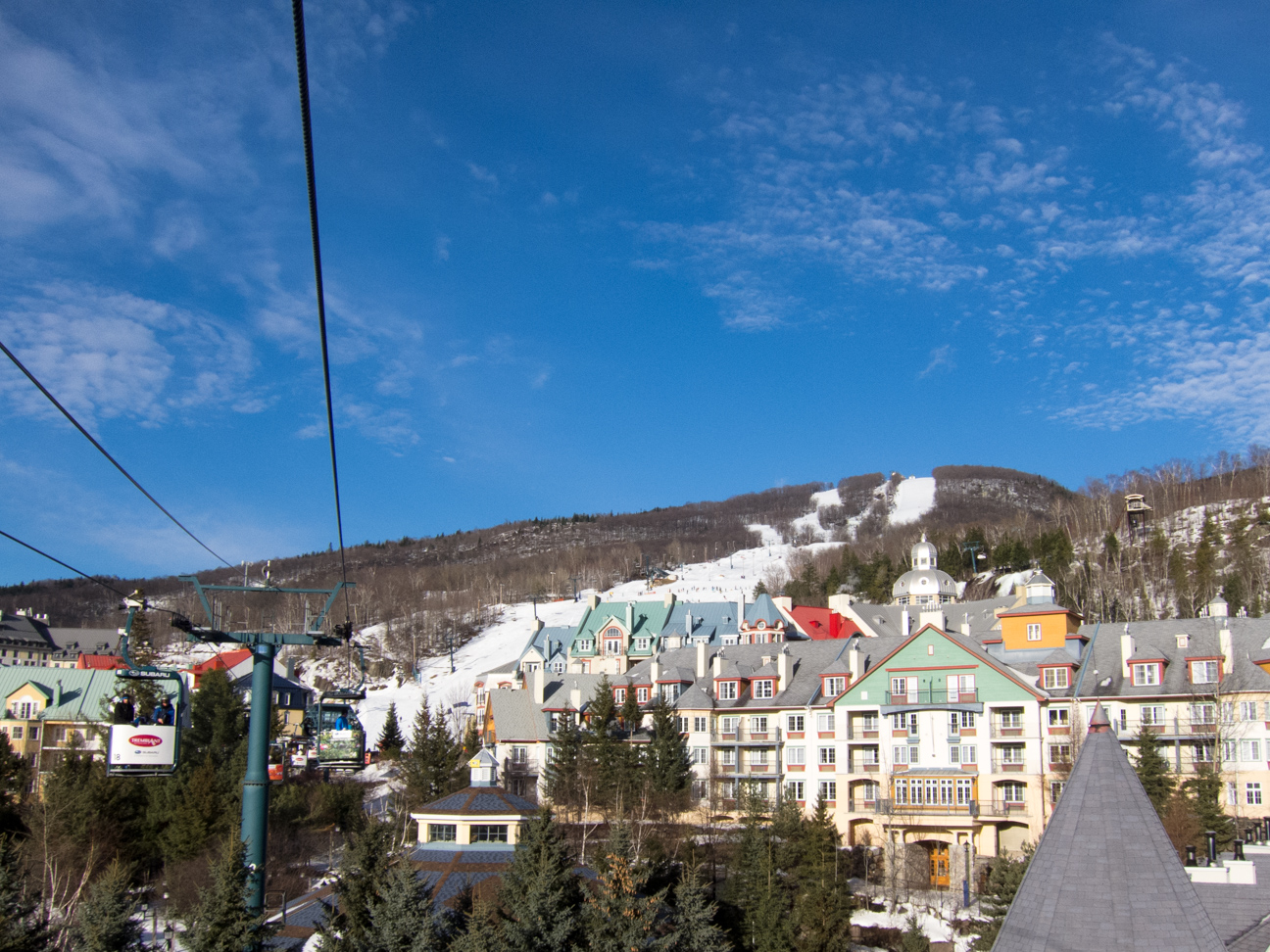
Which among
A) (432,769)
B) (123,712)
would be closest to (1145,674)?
(432,769)

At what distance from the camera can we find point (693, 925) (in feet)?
104

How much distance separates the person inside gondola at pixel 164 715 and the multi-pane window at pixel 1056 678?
46794 mm

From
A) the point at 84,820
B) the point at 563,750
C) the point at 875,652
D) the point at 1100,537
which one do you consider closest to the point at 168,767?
the point at 84,820

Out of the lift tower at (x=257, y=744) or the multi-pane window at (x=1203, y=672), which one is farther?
the multi-pane window at (x=1203, y=672)

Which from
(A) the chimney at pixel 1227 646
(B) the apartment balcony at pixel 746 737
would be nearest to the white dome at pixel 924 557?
(B) the apartment balcony at pixel 746 737

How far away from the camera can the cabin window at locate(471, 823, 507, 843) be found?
37.2 metres

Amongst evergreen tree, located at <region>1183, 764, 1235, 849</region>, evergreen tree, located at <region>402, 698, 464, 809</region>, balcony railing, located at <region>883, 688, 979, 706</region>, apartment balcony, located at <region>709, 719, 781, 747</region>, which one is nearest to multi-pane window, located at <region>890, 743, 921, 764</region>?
balcony railing, located at <region>883, 688, 979, 706</region>

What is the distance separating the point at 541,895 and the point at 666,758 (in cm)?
2837

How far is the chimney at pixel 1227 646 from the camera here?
51469 millimetres

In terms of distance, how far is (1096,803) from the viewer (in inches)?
732

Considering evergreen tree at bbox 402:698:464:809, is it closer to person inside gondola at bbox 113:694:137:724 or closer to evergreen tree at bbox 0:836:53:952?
evergreen tree at bbox 0:836:53:952

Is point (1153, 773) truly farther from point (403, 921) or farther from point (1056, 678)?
point (403, 921)

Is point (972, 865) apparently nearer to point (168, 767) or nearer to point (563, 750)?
point (563, 750)

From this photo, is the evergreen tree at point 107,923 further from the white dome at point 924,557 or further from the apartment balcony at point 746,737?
the white dome at point 924,557
